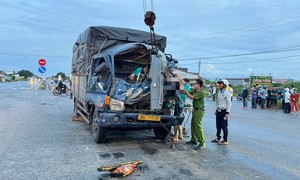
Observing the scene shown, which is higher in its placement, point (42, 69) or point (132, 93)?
point (42, 69)

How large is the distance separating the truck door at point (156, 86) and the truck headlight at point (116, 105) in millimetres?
714

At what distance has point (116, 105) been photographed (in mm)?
6383

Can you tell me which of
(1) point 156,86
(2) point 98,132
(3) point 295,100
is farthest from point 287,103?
(2) point 98,132

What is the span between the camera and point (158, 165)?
5.39m

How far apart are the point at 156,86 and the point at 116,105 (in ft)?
3.42

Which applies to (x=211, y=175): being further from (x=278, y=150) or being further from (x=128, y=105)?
(x=278, y=150)

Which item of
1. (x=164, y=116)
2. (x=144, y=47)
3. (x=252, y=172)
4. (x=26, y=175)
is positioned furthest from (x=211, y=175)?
(x=144, y=47)

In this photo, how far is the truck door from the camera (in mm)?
6547

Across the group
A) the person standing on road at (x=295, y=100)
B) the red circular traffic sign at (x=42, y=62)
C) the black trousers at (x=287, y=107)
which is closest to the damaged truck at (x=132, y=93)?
the black trousers at (x=287, y=107)

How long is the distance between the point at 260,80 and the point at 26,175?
132 ft

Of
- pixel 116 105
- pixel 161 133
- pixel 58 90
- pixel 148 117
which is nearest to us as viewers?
pixel 116 105

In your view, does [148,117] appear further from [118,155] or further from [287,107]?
[287,107]

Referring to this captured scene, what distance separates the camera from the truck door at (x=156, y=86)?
6.55m

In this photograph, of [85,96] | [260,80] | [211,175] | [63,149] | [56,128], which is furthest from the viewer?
[260,80]
